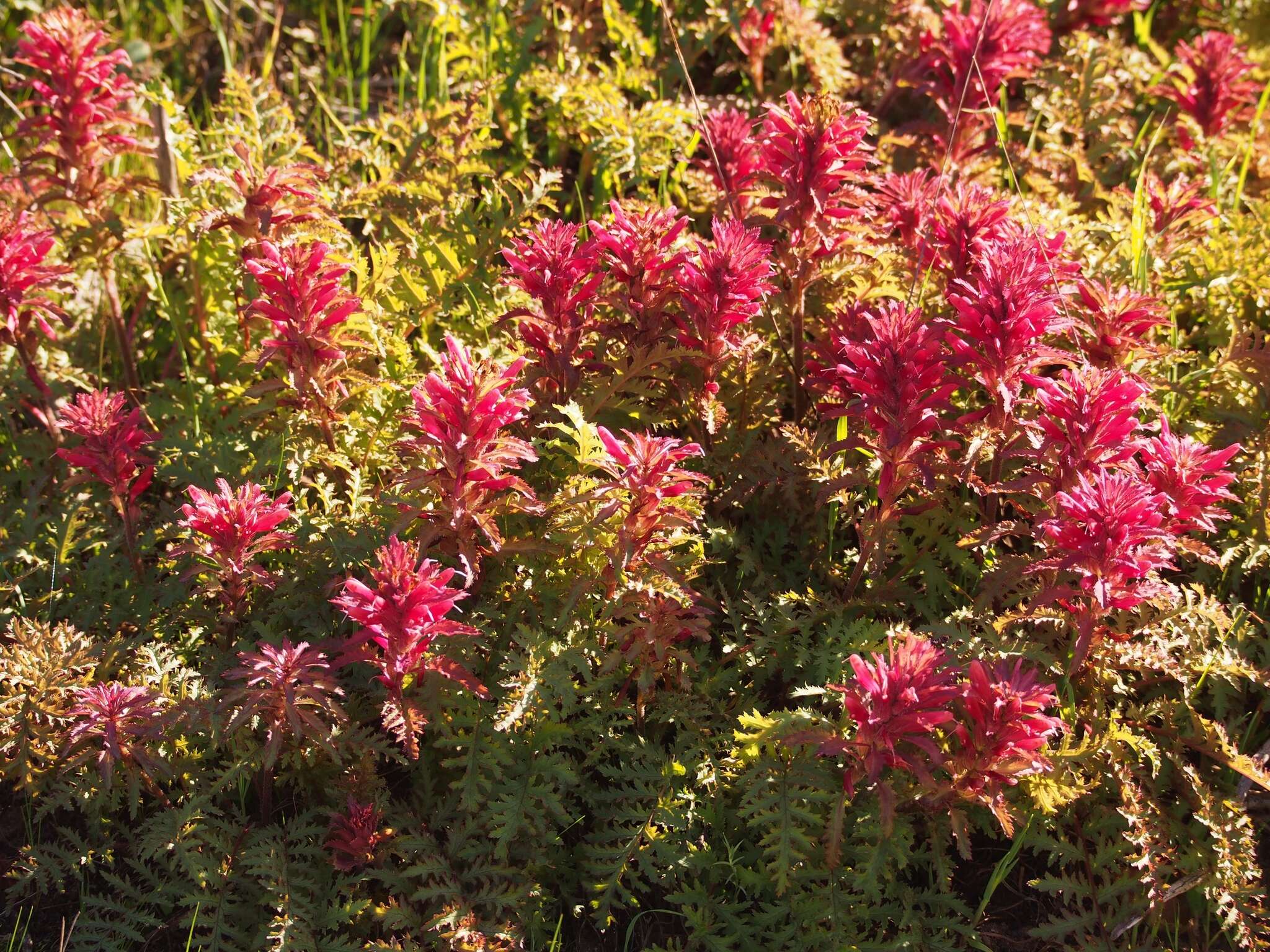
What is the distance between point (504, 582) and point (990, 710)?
3.51ft

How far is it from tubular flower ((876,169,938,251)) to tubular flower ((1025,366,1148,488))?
2.36 ft

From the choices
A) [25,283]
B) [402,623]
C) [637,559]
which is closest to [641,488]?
[637,559]

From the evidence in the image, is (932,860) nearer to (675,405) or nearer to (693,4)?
(675,405)

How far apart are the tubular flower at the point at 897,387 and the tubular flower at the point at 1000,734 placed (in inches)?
18.7

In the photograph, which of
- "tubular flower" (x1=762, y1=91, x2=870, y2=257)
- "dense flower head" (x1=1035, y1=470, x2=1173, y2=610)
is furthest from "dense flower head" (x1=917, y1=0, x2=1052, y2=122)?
"dense flower head" (x1=1035, y1=470, x2=1173, y2=610)

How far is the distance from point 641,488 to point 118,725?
115 centimetres

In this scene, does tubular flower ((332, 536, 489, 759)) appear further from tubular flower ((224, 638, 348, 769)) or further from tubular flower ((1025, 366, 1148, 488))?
tubular flower ((1025, 366, 1148, 488))

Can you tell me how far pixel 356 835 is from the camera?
2281 millimetres

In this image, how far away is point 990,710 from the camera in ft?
6.84

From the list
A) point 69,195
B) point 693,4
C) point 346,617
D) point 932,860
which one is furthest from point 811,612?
point 693,4

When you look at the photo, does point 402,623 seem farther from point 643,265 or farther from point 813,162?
point 813,162

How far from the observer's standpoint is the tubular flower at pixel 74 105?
9.62 ft

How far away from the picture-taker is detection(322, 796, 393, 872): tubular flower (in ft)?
7.41

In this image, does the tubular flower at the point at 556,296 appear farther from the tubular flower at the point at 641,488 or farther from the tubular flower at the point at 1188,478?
the tubular flower at the point at 1188,478
